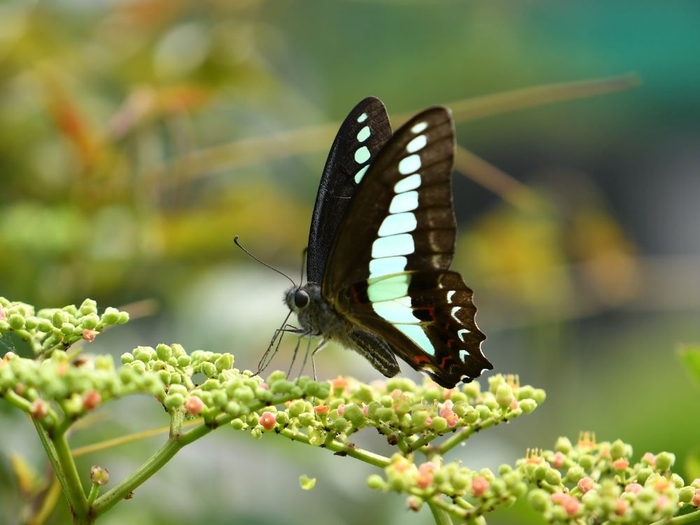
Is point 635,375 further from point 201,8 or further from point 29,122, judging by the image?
point 29,122

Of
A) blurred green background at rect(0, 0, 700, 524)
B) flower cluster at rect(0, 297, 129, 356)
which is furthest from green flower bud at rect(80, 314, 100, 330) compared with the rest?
blurred green background at rect(0, 0, 700, 524)

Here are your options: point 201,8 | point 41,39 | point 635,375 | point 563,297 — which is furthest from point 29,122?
point 635,375

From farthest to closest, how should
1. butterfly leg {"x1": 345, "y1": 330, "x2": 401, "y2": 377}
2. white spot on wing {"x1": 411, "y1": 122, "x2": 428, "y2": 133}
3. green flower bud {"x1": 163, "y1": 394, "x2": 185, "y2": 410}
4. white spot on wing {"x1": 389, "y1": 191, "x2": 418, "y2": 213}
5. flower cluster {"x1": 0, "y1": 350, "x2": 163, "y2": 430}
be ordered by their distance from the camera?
1. butterfly leg {"x1": 345, "y1": 330, "x2": 401, "y2": 377}
2. white spot on wing {"x1": 389, "y1": 191, "x2": 418, "y2": 213}
3. white spot on wing {"x1": 411, "y1": 122, "x2": 428, "y2": 133}
4. green flower bud {"x1": 163, "y1": 394, "x2": 185, "y2": 410}
5. flower cluster {"x1": 0, "y1": 350, "x2": 163, "y2": 430}

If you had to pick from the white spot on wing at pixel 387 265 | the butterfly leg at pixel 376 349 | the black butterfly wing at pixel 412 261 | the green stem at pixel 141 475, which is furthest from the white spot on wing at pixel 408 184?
the green stem at pixel 141 475

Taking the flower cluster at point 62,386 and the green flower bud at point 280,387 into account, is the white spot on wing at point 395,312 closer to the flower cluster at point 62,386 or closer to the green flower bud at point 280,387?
the green flower bud at point 280,387

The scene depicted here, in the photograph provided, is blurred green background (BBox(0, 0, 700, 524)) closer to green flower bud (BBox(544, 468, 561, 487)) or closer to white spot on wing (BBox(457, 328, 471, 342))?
white spot on wing (BBox(457, 328, 471, 342))

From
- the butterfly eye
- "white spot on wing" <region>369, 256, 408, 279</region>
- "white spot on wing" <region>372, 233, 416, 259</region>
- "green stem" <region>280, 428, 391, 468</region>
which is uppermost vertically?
"white spot on wing" <region>372, 233, 416, 259</region>

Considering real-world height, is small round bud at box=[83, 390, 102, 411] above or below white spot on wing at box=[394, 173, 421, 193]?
below
